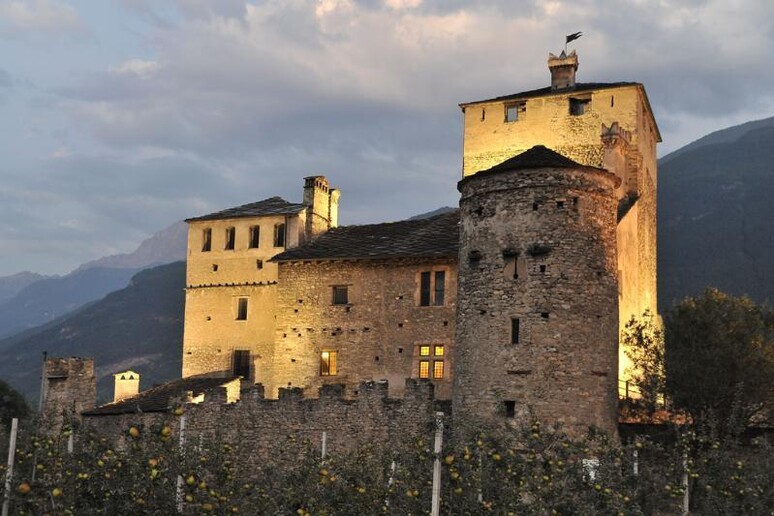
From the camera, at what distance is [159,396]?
41.1 m

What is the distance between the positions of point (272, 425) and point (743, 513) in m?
18.5

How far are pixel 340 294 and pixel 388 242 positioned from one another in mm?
3008

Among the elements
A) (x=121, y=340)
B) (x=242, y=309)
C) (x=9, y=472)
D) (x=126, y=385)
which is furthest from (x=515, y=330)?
A: (x=121, y=340)

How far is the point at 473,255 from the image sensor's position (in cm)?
2972

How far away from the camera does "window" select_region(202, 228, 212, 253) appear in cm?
4883

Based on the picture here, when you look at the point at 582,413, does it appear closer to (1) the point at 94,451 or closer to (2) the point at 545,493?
(2) the point at 545,493

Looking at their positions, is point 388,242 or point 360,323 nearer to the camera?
point 360,323

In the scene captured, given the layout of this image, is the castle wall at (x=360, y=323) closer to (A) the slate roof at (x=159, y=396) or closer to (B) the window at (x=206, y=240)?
(A) the slate roof at (x=159, y=396)

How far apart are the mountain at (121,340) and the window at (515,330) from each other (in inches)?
4199

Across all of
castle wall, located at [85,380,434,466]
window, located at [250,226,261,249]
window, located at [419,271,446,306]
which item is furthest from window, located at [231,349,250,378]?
window, located at [419,271,446,306]

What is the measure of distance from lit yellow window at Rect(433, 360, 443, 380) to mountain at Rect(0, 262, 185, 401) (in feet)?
316

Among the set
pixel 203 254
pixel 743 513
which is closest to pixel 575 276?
pixel 743 513

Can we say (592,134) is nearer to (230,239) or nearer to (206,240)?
(230,239)

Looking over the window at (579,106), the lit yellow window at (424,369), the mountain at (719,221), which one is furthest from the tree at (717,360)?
the mountain at (719,221)
